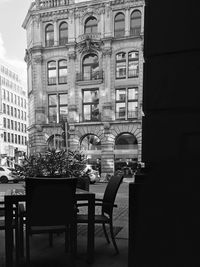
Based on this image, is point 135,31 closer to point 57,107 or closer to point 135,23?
point 135,23

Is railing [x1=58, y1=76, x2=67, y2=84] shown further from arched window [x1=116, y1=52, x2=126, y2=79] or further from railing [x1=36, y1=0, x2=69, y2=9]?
railing [x1=36, y1=0, x2=69, y2=9]

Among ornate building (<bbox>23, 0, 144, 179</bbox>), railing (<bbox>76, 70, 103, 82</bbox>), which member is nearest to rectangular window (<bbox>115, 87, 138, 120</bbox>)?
ornate building (<bbox>23, 0, 144, 179</bbox>)

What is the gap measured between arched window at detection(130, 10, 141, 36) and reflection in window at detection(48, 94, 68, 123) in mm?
9702

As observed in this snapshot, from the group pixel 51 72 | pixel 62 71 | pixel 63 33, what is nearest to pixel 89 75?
pixel 62 71

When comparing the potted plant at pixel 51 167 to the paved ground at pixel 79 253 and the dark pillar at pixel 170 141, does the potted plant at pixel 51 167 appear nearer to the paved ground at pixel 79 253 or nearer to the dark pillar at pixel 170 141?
the paved ground at pixel 79 253

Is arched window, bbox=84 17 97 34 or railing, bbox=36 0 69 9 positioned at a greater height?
railing, bbox=36 0 69 9

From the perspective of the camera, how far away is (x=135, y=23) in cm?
2770

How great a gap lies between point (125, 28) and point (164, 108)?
1071 inches

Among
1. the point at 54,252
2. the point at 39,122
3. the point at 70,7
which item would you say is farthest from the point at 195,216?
the point at 70,7

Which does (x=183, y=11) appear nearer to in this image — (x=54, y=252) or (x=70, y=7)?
(x=54, y=252)

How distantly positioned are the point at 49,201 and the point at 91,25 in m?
28.4

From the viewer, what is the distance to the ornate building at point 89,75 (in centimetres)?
2761

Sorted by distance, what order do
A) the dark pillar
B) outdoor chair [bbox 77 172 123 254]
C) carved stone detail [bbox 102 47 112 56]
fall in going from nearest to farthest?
1. the dark pillar
2. outdoor chair [bbox 77 172 123 254]
3. carved stone detail [bbox 102 47 112 56]

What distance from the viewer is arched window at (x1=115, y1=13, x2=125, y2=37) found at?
2798cm
